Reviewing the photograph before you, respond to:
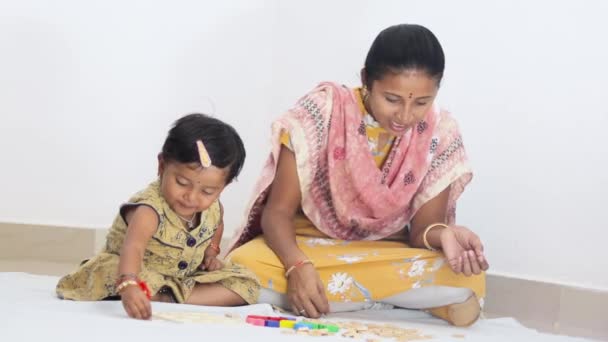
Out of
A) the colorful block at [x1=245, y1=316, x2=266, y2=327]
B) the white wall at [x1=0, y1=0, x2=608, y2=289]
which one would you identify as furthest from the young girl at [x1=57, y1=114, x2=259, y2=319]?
the white wall at [x1=0, y1=0, x2=608, y2=289]

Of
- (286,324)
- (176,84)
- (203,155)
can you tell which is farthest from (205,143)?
(176,84)

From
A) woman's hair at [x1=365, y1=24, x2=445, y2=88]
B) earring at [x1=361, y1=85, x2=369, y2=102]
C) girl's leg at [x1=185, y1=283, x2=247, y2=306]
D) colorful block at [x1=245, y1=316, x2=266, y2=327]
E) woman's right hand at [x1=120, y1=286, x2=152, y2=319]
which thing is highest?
woman's hair at [x1=365, y1=24, x2=445, y2=88]

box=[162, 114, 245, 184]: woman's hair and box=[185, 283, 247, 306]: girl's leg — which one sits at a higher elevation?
box=[162, 114, 245, 184]: woman's hair

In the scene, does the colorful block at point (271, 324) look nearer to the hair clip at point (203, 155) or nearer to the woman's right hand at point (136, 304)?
the woman's right hand at point (136, 304)

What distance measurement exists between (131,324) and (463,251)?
104 centimetres

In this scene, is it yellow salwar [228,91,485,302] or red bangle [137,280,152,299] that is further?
yellow salwar [228,91,485,302]

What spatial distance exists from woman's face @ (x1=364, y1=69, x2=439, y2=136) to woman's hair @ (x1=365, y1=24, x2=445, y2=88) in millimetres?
19

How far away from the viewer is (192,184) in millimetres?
2357

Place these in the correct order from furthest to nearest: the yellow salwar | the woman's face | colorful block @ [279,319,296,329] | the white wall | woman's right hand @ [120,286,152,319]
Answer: the white wall < the yellow salwar < the woman's face < colorful block @ [279,319,296,329] < woman's right hand @ [120,286,152,319]

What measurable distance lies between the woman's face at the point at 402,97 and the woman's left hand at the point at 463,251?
343mm

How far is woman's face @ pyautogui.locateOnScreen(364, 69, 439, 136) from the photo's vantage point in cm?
254

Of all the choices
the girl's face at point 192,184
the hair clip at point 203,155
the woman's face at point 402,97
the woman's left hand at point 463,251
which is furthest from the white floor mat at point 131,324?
the woman's face at point 402,97

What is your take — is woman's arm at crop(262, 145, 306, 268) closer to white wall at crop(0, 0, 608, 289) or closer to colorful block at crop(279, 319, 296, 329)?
colorful block at crop(279, 319, 296, 329)

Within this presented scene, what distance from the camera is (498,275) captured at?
10.8ft
